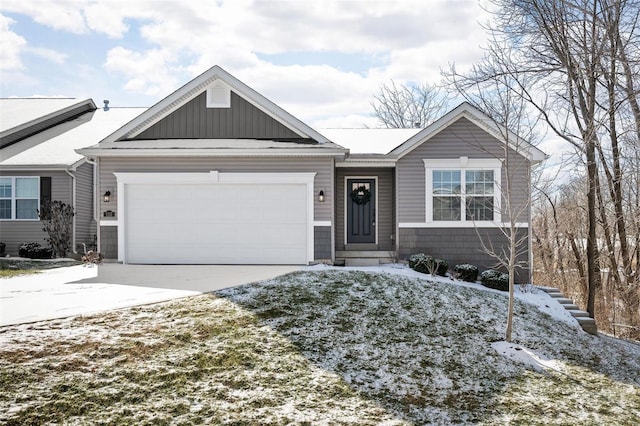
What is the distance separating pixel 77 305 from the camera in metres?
8.29

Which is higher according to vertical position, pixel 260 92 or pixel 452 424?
pixel 260 92

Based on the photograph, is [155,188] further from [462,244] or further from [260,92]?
[462,244]

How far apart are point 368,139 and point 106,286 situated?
9.92 m

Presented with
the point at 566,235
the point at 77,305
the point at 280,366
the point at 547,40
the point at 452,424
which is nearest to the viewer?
the point at 452,424

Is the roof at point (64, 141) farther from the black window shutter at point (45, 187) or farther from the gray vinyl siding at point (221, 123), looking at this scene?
the gray vinyl siding at point (221, 123)

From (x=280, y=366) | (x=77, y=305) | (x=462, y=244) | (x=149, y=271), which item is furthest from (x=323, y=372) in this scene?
(x=462, y=244)

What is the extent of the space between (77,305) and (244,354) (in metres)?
3.26

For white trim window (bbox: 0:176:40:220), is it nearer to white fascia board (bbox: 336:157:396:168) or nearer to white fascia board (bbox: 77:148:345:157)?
white fascia board (bbox: 77:148:345:157)

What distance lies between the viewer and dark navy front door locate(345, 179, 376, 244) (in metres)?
15.8

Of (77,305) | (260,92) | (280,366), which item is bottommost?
(280,366)

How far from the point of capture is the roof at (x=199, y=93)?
1386 centimetres

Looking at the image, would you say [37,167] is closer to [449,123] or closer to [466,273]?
[449,123]

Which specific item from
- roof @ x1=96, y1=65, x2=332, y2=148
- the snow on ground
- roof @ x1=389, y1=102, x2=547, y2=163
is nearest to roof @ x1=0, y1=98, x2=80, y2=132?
roof @ x1=96, y1=65, x2=332, y2=148

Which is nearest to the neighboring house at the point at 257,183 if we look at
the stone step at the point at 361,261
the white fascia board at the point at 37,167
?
the stone step at the point at 361,261
